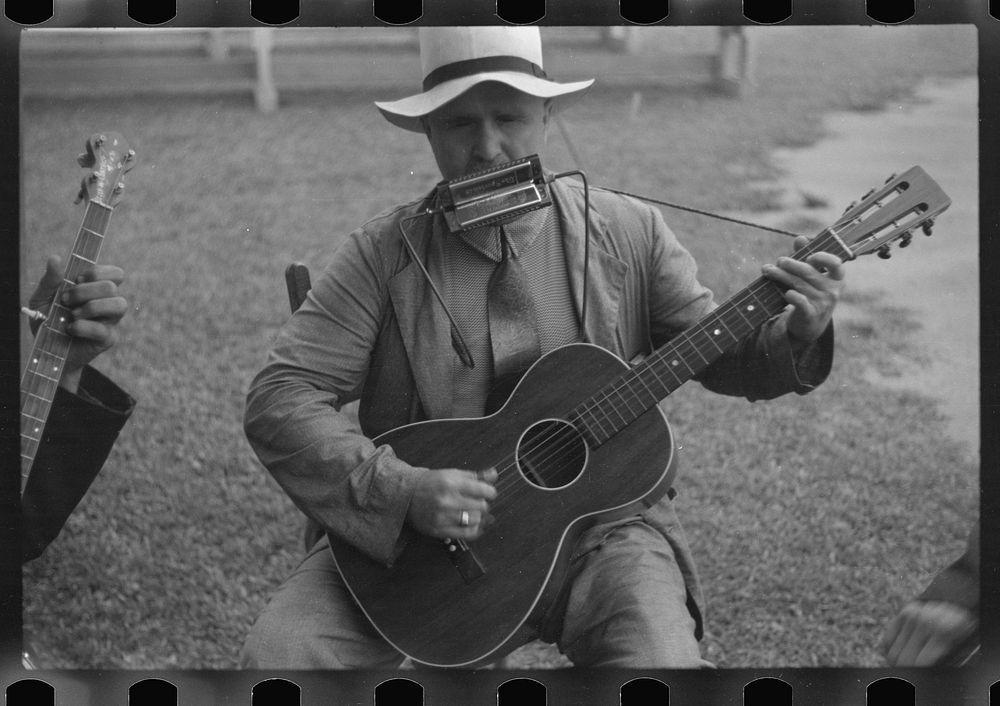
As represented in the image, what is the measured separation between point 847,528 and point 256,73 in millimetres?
1823

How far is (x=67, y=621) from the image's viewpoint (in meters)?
3.01

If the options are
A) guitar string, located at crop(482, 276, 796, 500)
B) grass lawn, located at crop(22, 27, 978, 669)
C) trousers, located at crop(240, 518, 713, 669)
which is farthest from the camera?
grass lawn, located at crop(22, 27, 978, 669)

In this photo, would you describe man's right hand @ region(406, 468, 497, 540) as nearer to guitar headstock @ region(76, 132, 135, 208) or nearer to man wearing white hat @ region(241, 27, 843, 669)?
man wearing white hat @ region(241, 27, 843, 669)

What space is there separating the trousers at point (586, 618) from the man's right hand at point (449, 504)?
0.25 meters

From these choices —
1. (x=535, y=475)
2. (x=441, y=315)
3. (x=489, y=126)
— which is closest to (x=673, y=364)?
(x=535, y=475)

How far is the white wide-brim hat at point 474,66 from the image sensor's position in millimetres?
2711

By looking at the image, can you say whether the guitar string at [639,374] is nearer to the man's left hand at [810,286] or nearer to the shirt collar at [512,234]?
the man's left hand at [810,286]

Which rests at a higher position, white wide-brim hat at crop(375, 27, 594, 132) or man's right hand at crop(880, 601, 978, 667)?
white wide-brim hat at crop(375, 27, 594, 132)

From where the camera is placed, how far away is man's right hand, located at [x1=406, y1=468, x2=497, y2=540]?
2.60m

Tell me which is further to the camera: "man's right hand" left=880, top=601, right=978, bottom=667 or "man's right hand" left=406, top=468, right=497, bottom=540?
"man's right hand" left=880, top=601, right=978, bottom=667

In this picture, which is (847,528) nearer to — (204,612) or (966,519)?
(966,519)

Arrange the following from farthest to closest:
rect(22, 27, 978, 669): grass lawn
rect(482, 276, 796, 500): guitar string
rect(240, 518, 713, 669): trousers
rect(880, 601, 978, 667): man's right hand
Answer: rect(22, 27, 978, 669): grass lawn → rect(880, 601, 978, 667): man's right hand → rect(482, 276, 796, 500): guitar string → rect(240, 518, 713, 669): trousers

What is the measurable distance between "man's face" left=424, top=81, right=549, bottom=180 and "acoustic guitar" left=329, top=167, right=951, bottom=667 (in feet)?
1.51

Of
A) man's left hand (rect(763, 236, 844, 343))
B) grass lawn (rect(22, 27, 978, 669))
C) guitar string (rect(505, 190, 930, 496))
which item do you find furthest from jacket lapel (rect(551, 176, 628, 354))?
man's left hand (rect(763, 236, 844, 343))
